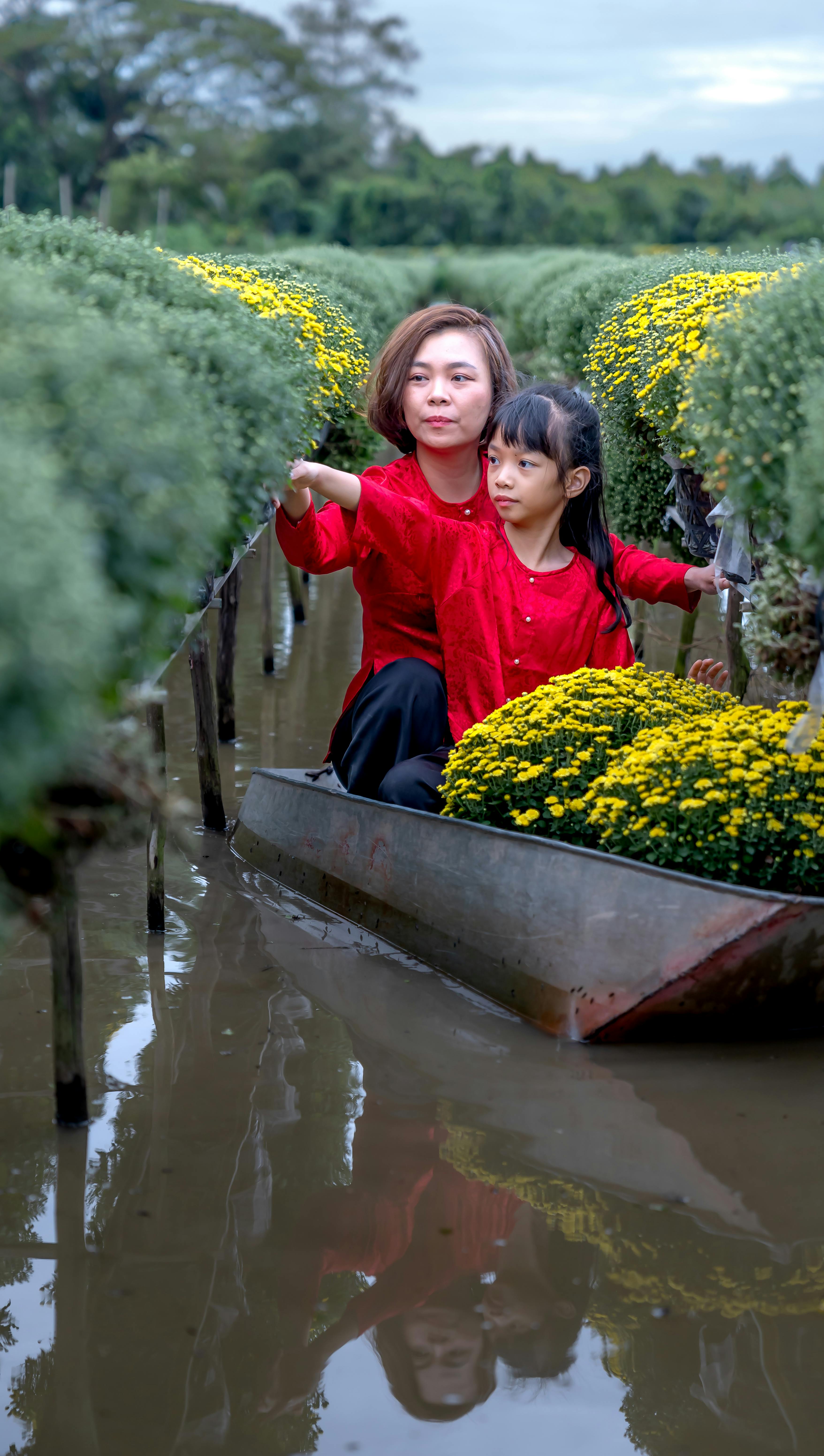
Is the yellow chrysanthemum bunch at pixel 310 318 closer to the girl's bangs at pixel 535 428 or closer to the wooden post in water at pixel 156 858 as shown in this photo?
the girl's bangs at pixel 535 428

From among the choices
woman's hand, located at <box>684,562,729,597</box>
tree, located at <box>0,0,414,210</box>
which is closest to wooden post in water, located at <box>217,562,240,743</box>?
woman's hand, located at <box>684,562,729,597</box>

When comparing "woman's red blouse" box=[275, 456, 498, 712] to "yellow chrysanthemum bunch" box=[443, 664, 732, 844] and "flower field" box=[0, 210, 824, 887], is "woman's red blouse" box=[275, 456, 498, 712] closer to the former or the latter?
"flower field" box=[0, 210, 824, 887]

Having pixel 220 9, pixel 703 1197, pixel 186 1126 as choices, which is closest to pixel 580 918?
pixel 703 1197

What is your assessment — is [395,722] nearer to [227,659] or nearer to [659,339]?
[659,339]

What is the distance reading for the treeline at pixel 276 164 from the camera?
4975 centimetres

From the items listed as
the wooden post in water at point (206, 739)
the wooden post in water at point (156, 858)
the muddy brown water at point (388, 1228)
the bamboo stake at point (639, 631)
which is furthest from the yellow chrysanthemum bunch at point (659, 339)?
the bamboo stake at point (639, 631)

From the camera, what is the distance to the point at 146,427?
1902mm

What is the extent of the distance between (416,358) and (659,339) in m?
0.92

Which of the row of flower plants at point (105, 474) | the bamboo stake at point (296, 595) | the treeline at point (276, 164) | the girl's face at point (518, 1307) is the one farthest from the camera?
the treeline at point (276, 164)

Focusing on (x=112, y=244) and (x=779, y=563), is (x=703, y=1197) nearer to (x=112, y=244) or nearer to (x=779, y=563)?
(x=779, y=563)

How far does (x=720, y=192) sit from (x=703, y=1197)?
6315 cm

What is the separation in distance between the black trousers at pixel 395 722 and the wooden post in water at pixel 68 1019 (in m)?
1.52

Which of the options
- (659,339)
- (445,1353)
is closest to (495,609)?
(659,339)

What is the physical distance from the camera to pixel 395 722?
4.43 m
